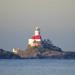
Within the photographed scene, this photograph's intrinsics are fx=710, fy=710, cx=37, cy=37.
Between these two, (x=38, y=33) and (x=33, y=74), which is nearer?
(x=33, y=74)

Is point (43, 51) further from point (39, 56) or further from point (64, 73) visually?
point (64, 73)

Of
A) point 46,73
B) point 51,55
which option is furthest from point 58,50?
point 46,73

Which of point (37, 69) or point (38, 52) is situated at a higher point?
point (38, 52)

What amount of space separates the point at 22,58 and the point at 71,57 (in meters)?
7.89

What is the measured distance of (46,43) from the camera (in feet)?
328

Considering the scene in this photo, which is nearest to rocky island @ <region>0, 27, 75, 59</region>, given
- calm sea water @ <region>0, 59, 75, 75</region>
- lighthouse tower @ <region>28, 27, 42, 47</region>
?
lighthouse tower @ <region>28, 27, 42, 47</region>

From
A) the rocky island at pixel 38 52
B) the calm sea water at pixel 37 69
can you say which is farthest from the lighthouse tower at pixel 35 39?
the calm sea water at pixel 37 69

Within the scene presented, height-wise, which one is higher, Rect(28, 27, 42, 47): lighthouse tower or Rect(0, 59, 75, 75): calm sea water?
Rect(28, 27, 42, 47): lighthouse tower

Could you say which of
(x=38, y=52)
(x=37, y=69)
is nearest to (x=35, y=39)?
(x=38, y=52)

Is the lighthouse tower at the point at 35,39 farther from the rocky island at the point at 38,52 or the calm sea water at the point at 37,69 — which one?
the calm sea water at the point at 37,69

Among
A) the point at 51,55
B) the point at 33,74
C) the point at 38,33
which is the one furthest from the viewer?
the point at 51,55

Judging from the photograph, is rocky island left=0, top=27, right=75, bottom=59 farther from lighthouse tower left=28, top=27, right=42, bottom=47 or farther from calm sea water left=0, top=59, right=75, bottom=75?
calm sea water left=0, top=59, right=75, bottom=75

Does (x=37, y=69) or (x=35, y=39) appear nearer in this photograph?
(x=37, y=69)

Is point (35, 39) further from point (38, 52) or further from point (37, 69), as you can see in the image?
point (37, 69)
